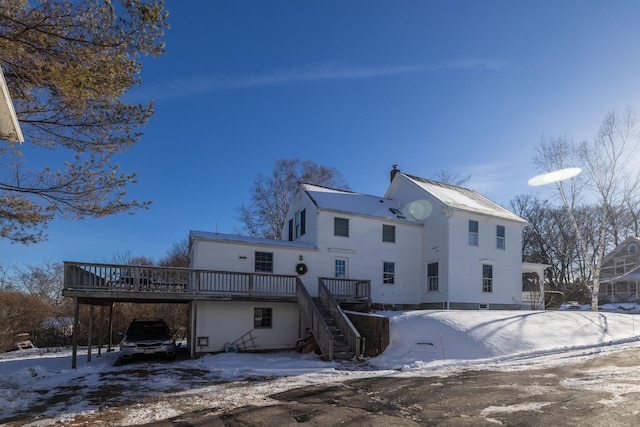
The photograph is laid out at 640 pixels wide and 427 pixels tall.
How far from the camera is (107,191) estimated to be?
1080 centimetres

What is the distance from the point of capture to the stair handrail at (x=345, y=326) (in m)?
14.2

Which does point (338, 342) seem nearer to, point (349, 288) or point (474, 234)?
point (349, 288)

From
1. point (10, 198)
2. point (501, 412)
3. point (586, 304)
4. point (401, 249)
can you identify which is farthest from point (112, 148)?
point (586, 304)

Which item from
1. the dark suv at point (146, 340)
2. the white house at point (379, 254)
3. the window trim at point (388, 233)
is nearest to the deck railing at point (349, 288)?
the white house at point (379, 254)

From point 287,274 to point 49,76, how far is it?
1308cm

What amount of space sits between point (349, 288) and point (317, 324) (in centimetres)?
413

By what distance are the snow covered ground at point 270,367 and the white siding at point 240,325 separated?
3.41ft

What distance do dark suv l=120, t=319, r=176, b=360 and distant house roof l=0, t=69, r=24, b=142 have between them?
14.3m

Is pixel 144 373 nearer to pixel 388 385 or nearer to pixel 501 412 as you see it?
pixel 388 385

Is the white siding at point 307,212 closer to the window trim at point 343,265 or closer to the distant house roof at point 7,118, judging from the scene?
the window trim at point 343,265

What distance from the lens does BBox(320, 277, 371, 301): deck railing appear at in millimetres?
18766

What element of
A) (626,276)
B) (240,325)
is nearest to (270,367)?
(240,325)

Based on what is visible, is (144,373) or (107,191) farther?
(144,373)

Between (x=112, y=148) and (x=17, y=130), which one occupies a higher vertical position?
(x=112, y=148)
